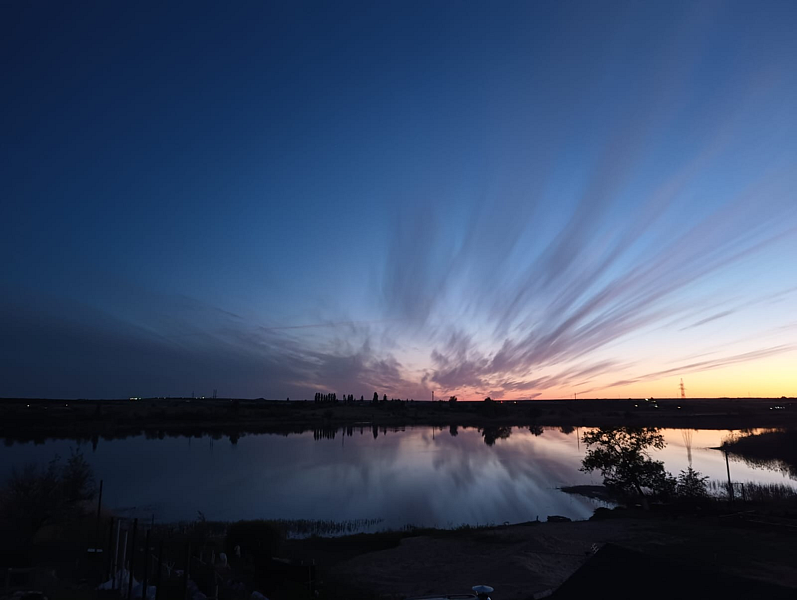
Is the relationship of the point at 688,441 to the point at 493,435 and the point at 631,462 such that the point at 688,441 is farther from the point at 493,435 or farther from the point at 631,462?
the point at 631,462

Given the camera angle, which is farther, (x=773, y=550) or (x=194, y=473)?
(x=194, y=473)

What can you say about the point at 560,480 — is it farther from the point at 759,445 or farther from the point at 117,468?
the point at 117,468

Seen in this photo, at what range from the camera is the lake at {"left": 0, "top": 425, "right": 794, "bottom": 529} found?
30.5 meters

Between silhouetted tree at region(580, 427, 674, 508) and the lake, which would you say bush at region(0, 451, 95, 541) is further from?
silhouetted tree at region(580, 427, 674, 508)

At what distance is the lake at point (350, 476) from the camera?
3052cm

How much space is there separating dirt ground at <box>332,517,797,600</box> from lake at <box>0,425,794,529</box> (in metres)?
7.70

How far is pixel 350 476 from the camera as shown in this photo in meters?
43.2

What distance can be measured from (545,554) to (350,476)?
2847 cm

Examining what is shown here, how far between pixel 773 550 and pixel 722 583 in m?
4.70

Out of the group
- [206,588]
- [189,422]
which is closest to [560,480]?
[206,588]

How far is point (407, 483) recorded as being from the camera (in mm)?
40656

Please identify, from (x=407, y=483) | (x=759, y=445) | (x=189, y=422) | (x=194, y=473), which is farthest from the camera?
(x=189, y=422)

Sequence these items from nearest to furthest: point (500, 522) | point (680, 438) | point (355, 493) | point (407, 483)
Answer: point (500, 522)
point (355, 493)
point (407, 483)
point (680, 438)

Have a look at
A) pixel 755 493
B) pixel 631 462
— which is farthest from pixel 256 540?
pixel 755 493
